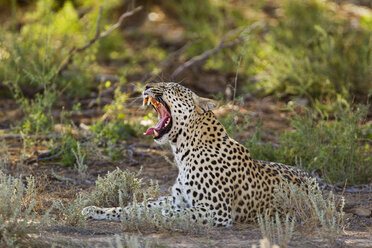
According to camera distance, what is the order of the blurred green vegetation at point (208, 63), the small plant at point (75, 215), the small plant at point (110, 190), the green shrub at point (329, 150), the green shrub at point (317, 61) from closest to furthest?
the small plant at point (75, 215)
the small plant at point (110, 190)
the green shrub at point (329, 150)
the blurred green vegetation at point (208, 63)
the green shrub at point (317, 61)

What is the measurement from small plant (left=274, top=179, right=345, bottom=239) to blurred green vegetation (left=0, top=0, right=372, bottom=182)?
1346mm

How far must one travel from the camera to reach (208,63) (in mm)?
12086

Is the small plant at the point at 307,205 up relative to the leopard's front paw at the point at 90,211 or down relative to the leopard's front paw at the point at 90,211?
up

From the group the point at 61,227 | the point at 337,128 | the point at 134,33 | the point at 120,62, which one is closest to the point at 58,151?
the point at 61,227

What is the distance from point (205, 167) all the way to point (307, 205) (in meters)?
0.95

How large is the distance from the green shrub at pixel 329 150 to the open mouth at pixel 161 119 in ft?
5.89

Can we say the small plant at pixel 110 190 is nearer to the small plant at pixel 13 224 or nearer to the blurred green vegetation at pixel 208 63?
the blurred green vegetation at pixel 208 63

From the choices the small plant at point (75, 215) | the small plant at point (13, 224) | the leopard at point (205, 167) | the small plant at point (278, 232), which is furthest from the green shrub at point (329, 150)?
the small plant at point (13, 224)

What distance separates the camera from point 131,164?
756 cm

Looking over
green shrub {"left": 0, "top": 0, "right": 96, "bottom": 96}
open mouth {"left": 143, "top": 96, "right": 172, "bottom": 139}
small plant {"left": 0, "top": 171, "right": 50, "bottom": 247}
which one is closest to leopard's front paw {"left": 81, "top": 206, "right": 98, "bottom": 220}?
open mouth {"left": 143, "top": 96, "right": 172, "bottom": 139}

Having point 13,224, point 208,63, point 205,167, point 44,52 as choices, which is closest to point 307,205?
point 205,167

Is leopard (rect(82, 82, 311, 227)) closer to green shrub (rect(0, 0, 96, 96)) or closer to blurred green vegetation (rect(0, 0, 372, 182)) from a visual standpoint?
blurred green vegetation (rect(0, 0, 372, 182))

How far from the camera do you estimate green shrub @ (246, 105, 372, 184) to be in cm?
691

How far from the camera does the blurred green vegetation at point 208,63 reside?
285 inches
